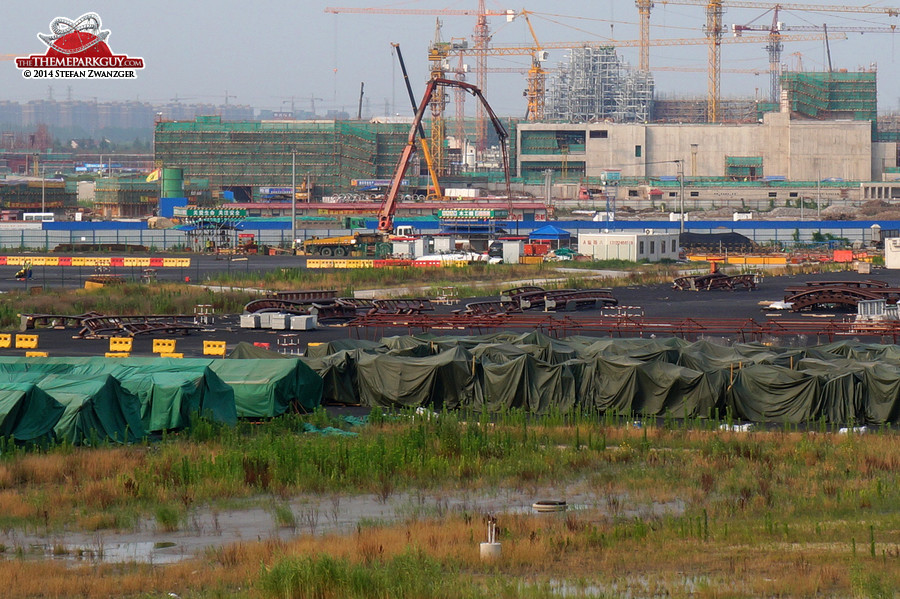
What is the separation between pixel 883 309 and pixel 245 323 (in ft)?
79.1

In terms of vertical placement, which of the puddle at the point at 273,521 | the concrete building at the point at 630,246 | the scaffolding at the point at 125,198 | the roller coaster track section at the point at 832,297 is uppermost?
the scaffolding at the point at 125,198

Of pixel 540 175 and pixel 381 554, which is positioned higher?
pixel 540 175

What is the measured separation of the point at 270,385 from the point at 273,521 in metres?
9.07

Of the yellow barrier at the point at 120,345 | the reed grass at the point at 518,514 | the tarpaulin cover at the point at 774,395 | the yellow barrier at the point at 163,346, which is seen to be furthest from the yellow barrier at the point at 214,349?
the tarpaulin cover at the point at 774,395

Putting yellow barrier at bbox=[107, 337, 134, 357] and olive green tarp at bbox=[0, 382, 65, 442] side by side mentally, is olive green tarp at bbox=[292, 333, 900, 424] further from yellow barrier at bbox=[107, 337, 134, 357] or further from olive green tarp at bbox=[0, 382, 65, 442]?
yellow barrier at bbox=[107, 337, 134, 357]

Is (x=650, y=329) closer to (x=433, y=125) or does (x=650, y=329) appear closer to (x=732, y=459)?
(x=732, y=459)

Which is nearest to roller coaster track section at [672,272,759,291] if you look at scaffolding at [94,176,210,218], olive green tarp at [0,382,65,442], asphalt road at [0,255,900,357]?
asphalt road at [0,255,900,357]

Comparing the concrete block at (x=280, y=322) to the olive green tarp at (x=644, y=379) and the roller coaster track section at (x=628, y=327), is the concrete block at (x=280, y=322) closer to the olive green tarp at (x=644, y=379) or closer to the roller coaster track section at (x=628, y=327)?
the roller coaster track section at (x=628, y=327)

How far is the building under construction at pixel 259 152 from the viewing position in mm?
176125

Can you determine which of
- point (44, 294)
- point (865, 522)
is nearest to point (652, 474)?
point (865, 522)

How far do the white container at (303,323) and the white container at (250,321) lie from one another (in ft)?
5.15

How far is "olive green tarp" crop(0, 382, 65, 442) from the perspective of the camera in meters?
24.5

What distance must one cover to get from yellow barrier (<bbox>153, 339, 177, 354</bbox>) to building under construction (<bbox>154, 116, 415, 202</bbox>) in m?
135

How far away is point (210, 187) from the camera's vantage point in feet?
563
